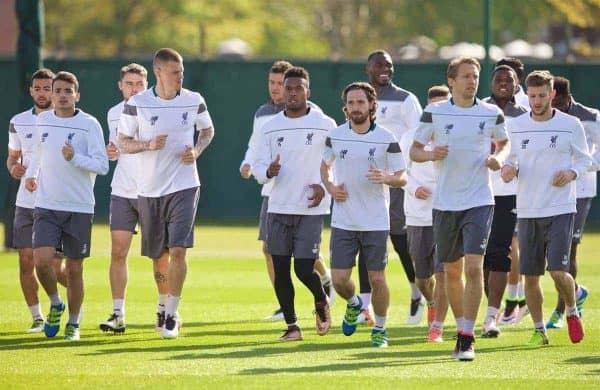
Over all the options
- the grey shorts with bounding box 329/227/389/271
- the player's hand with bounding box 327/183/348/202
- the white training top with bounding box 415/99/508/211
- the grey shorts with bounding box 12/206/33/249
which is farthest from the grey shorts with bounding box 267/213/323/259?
the grey shorts with bounding box 12/206/33/249

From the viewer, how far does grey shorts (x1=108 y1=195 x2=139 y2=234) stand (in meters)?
14.2

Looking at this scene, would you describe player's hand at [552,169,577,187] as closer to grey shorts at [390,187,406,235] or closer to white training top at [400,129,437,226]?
white training top at [400,129,437,226]

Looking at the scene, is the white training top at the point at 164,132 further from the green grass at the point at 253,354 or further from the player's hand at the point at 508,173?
the player's hand at the point at 508,173

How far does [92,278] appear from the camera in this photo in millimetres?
19109

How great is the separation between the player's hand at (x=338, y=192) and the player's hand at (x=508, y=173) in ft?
4.21

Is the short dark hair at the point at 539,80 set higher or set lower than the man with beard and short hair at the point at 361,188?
higher

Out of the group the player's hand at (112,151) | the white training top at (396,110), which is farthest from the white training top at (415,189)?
the player's hand at (112,151)

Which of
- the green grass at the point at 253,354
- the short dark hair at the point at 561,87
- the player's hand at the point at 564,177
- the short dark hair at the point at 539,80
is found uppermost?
the short dark hair at the point at 539,80

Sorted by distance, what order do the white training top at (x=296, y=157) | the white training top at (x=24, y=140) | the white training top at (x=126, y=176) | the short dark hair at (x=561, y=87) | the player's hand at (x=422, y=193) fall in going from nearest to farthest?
the white training top at (x=296, y=157), the player's hand at (x=422, y=193), the white training top at (x=24, y=140), the white training top at (x=126, y=176), the short dark hair at (x=561, y=87)

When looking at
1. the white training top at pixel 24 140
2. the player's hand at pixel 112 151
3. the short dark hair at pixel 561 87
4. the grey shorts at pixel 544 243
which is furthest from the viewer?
the player's hand at pixel 112 151

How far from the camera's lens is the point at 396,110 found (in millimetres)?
15109

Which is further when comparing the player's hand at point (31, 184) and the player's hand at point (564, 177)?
the player's hand at point (31, 184)

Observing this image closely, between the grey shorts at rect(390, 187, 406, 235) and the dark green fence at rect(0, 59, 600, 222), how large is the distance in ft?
48.8

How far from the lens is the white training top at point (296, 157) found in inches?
518
